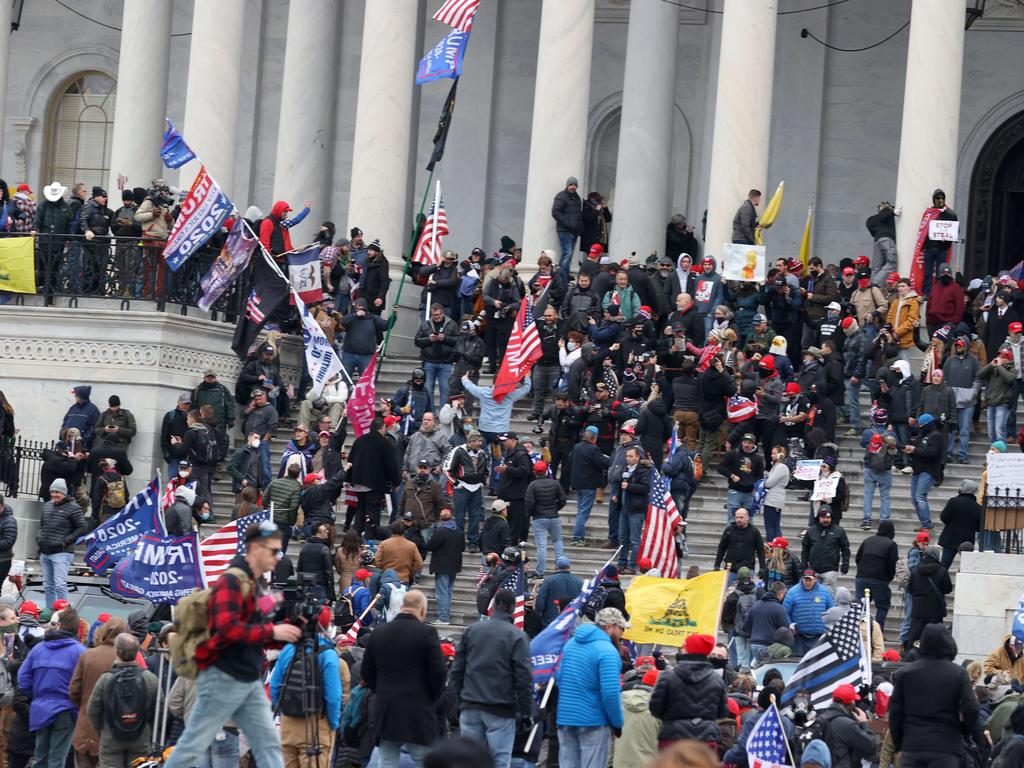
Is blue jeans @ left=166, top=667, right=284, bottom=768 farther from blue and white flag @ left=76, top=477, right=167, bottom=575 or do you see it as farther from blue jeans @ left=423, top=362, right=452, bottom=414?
blue jeans @ left=423, top=362, right=452, bottom=414

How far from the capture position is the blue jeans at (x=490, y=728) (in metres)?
16.9

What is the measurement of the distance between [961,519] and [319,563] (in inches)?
275

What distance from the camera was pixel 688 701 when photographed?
17.2 m

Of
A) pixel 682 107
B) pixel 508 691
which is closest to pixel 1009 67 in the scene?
pixel 682 107

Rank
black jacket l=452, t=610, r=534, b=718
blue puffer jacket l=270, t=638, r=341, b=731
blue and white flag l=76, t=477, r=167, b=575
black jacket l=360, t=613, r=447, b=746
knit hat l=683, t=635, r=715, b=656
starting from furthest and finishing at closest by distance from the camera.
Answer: blue and white flag l=76, t=477, r=167, b=575, knit hat l=683, t=635, r=715, b=656, blue puffer jacket l=270, t=638, r=341, b=731, black jacket l=452, t=610, r=534, b=718, black jacket l=360, t=613, r=447, b=746

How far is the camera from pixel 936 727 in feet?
51.8

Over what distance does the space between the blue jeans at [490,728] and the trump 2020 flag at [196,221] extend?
52.0 ft

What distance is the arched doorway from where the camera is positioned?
4128 cm

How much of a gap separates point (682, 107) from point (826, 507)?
18629 mm

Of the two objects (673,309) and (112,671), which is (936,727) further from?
(673,309)

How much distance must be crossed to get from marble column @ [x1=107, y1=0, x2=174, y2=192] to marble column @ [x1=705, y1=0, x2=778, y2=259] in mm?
10231

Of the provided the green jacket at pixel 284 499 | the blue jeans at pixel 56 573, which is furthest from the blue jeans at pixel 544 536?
the blue jeans at pixel 56 573

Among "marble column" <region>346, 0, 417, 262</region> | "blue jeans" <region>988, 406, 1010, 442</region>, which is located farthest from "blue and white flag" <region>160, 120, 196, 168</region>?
"blue jeans" <region>988, 406, 1010, 442</region>

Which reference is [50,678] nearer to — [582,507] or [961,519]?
[582,507]
